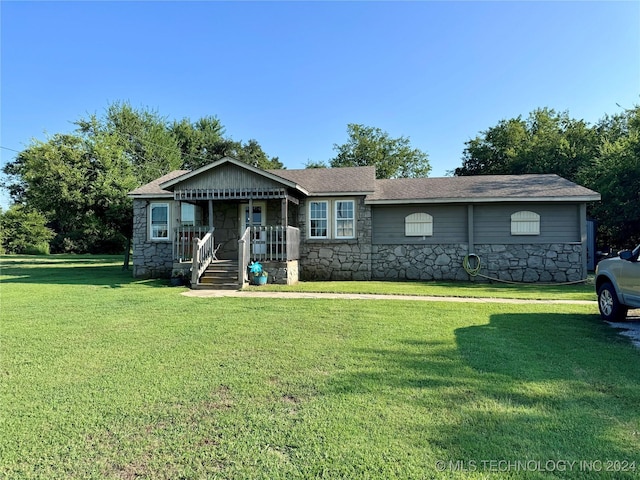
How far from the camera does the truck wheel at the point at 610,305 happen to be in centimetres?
655

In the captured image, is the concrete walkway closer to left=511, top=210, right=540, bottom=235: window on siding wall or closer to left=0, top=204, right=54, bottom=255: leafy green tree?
left=511, top=210, right=540, bottom=235: window on siding wall

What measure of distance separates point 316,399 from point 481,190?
1312 cm

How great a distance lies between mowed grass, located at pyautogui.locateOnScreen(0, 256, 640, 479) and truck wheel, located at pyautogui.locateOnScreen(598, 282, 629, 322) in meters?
0.39

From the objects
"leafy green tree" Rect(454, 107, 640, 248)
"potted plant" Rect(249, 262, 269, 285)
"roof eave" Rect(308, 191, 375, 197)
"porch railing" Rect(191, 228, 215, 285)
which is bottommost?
"potted plant" Rect(249, 262, 269, 285)

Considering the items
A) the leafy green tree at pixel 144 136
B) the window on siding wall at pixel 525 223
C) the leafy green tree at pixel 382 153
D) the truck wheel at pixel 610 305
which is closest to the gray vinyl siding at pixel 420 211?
the window on siding wall at pixel 525 223

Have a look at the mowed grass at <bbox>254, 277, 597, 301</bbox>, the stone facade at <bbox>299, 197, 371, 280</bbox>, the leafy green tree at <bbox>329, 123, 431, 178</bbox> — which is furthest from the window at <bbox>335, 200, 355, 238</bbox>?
the leafy green tree at <bbox>329, 123, 431, 178</bbox>

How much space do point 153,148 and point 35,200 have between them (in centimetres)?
1496

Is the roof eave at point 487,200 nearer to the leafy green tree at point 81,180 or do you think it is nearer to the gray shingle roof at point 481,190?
the gray shingle roof at point 481,190

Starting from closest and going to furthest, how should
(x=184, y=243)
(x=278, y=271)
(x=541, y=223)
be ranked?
(x=278, y=271), (x=184, y=243), (x=541, y=223)

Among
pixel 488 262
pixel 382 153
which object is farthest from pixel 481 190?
pixel 382 153

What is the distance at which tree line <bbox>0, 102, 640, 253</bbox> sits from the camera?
59.8 ft

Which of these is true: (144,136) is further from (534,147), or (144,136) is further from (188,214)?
(534,147)

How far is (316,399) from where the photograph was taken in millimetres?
3309

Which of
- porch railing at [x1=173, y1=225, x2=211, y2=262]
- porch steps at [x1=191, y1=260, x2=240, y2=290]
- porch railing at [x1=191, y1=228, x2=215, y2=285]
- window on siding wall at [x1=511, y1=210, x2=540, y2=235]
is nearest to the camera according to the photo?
porch steps at [x1=191, y1=260, x2=240, y2=290]
